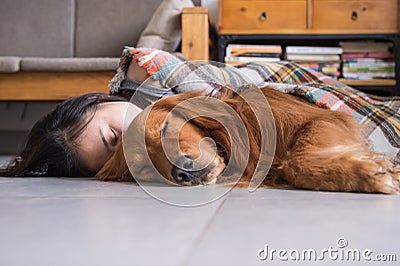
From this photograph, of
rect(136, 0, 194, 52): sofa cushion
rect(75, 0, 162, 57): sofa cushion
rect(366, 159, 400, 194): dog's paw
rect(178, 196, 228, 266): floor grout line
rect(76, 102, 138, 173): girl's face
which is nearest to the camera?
rect(178, 196, 228, 266): floor grout line

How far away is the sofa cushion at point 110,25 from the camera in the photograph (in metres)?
3.89

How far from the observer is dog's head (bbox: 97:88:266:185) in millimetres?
1184

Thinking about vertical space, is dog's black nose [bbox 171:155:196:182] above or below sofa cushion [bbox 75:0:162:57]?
below

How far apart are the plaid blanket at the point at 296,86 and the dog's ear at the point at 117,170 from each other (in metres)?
0.28

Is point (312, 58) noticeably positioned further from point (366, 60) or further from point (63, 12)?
point (63, 12)

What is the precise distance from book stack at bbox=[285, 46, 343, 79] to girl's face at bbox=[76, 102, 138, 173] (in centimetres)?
206

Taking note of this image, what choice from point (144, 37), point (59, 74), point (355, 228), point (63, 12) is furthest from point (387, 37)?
point (355, 228)

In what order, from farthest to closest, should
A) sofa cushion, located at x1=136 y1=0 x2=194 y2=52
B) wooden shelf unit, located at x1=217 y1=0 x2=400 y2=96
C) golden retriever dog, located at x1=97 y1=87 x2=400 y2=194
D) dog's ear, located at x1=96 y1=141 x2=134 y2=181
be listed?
wooden shelf unit, located at x1=217 y1=0 x2=400 y2=96 < sofa cushion, located at x1=136 y1=0 x2=194 y2=52 < dog's ear, located at x1=96 y1=141 x2=134 y2=181 < golden retriever dog, located at x1=97 y1=87 x2=400 y2=194

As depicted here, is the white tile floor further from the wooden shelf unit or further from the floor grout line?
the wooden shelf unit

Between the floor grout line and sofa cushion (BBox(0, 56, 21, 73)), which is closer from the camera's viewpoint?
the floor grout line

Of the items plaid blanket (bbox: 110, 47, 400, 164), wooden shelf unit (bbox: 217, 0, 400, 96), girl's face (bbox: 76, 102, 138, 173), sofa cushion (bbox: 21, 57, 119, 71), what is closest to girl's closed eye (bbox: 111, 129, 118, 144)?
girl's face (bbox: 76, 102, 138, 173)

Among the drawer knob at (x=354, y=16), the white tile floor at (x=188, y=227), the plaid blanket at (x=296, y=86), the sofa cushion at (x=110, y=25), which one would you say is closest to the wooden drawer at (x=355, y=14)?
the drawer knob at (x=354, y=16)

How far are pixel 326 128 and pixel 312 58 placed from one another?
228 centimetres

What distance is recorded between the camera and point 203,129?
125 cm
